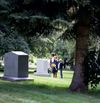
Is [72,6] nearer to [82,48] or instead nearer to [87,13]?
[87,13]

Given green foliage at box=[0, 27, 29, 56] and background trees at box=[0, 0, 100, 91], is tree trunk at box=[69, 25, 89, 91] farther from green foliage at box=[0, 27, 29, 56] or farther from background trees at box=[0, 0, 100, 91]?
green foliage at box=[0, 27, 29, 56]

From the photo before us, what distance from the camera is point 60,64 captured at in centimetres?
3247

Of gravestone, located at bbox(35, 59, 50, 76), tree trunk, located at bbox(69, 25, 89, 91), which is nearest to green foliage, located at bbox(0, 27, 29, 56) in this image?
gravestone, located at bbox(35, 59, 50, 76)

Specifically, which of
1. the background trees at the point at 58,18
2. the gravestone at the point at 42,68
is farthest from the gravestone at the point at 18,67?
the gravestone at the point at 42,68

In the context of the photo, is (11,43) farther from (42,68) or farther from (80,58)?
(80,58)

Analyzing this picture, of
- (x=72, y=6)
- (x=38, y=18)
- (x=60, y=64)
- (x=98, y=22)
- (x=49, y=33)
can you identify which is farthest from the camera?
(x=60, y=64)

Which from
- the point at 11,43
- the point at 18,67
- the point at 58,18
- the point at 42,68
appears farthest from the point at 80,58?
the point at 11,43

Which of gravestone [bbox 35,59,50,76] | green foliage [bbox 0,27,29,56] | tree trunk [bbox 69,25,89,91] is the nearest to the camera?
tree trunk [bbox 69,25,89,91]

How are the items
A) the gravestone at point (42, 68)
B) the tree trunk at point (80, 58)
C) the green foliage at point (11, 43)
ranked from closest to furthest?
the tree trunk at point (80, 58) → the gravestone at point (42, 68) → the green foliage at point (11, 43)

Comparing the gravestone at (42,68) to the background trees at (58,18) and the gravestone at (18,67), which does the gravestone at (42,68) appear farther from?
the background trees at (58,18)

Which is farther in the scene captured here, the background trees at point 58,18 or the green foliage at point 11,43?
the green foliage at point 11,43

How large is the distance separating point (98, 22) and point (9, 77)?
7601 mm

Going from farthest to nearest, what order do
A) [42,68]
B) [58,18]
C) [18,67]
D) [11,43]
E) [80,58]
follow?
[11,43], [42,68], [18,67], [80,58], [58,18]

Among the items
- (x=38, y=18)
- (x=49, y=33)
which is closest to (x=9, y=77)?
(x=49, y=33)
